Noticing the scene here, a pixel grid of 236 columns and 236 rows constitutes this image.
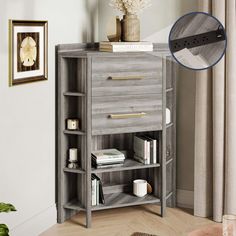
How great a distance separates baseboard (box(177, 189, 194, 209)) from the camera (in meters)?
4.15

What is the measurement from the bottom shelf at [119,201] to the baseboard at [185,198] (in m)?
0.31

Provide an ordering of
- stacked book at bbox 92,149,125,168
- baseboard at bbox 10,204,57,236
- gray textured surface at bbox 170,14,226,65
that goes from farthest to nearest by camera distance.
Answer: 1. stacked book at bbox 92,149,125,168
2. baseboard at bbox 10,204,57,236
3. gray textured surface at bbox 170,14,226,65

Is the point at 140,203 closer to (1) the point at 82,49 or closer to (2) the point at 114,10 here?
(1) the point at 82,49

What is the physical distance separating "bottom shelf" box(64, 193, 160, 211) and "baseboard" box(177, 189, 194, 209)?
314 mm

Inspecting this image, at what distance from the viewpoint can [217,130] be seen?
3742 mm

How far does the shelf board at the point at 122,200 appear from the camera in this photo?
379 centimetres

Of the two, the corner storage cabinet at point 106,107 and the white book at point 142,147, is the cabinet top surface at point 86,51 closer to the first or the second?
the corner storage cabinet at point 106,107

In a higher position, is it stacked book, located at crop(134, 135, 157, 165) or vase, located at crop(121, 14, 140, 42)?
vase, located at crop(121, 14, 140, 42)

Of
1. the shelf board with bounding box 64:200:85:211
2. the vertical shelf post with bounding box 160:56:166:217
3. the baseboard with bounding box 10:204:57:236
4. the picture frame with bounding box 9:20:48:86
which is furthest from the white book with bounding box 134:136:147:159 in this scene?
the picture frame with bounding box 9:20:48:86

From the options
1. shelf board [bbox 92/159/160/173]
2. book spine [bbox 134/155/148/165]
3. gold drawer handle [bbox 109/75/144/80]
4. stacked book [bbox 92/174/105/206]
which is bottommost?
stacked book [bbox 92/174/105/206]

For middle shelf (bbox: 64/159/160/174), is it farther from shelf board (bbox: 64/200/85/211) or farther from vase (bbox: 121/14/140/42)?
vase (bbox: 121/14/140/42)

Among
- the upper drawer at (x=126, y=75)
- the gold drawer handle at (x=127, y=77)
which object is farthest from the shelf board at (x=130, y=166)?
the gold drawer handle at (x=127, y=77)

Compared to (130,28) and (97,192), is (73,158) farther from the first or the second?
(130,28)

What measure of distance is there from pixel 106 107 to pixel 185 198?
42.1 inches
